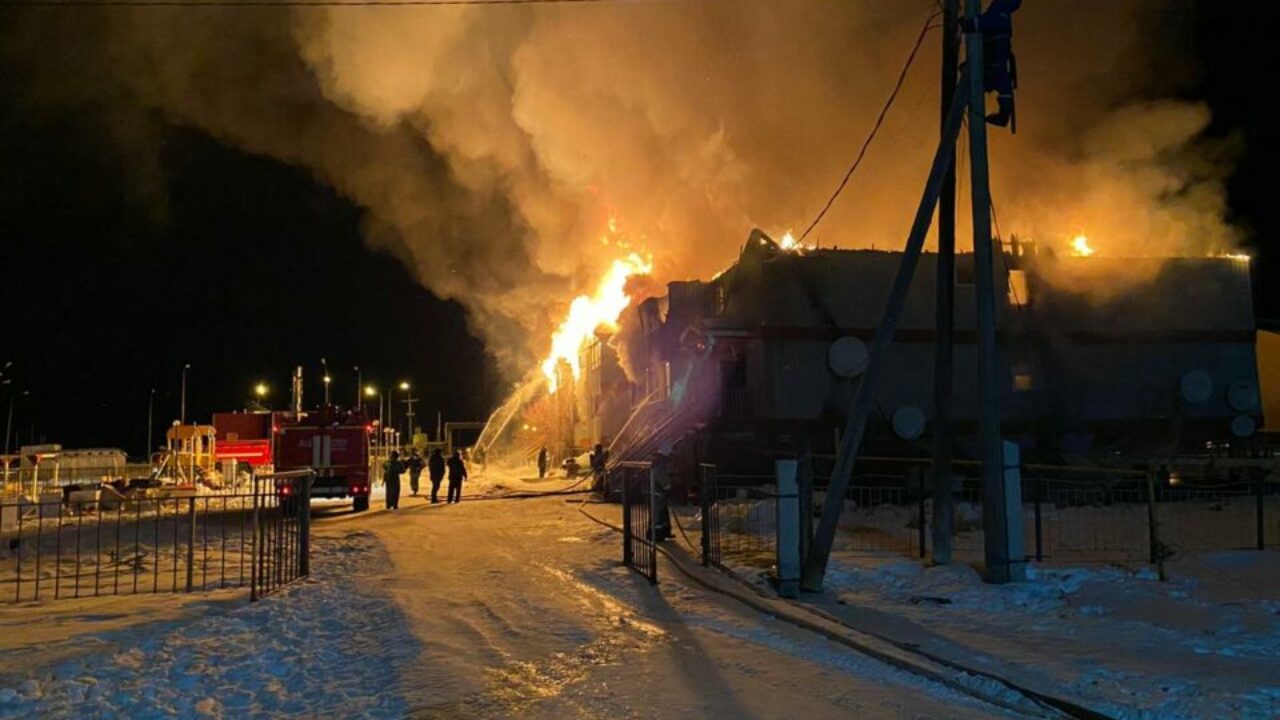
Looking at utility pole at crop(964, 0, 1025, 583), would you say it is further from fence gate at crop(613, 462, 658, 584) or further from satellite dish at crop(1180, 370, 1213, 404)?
satellite dish at crop(1180, 370, 1213, 404)

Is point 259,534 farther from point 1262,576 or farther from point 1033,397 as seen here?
point 1033,397

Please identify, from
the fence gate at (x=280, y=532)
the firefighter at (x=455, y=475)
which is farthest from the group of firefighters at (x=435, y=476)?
the fence gate at (x=280, y=532)

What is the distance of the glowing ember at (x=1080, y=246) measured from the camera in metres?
30.8

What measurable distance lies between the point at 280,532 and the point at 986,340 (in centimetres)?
782

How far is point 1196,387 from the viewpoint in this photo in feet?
89.0

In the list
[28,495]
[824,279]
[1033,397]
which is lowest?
[28,495]

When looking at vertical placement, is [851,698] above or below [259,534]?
below

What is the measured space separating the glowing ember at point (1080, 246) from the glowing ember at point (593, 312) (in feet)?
51.4

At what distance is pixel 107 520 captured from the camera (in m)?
18.2

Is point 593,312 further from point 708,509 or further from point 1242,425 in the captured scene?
point 708,509

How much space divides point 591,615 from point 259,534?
3.64 m

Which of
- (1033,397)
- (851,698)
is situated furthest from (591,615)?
(1033,397)

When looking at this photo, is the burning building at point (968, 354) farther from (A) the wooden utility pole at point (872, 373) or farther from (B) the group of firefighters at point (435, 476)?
(A) the wooden utility pole at point (872, 373)

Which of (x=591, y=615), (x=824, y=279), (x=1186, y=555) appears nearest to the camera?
(x=591, y=615)
